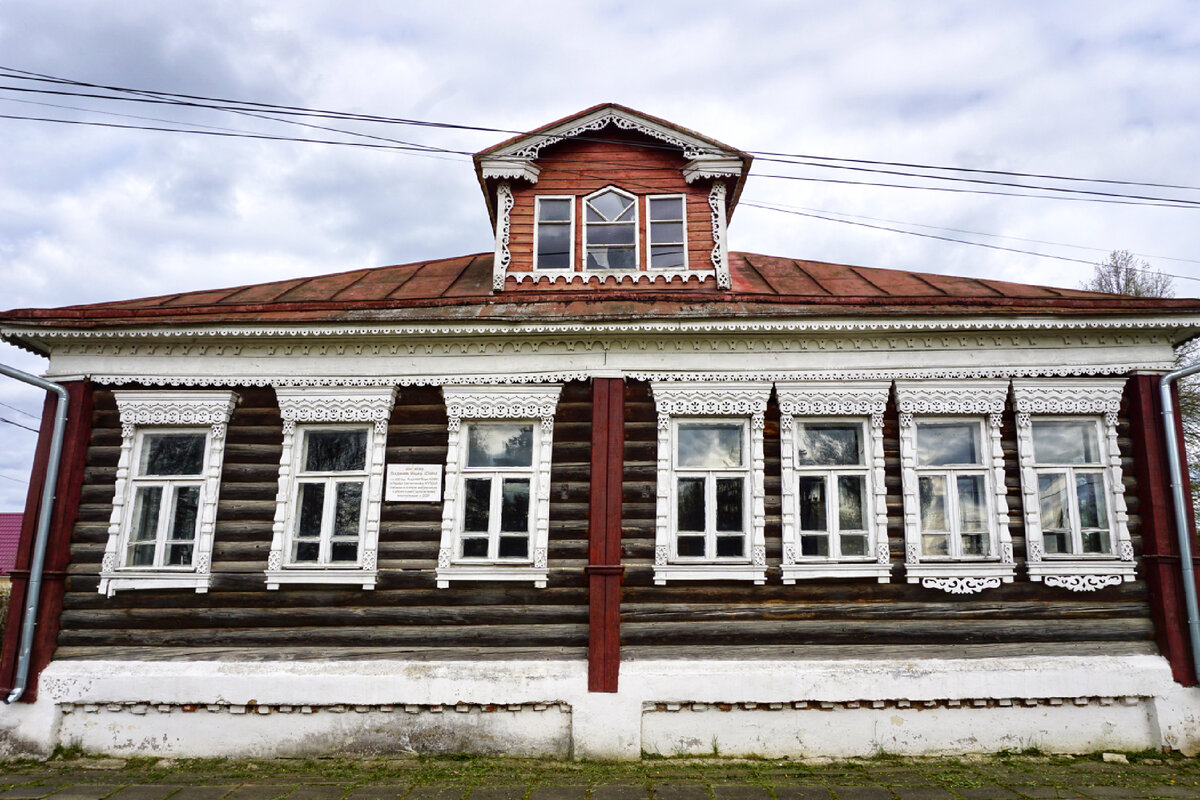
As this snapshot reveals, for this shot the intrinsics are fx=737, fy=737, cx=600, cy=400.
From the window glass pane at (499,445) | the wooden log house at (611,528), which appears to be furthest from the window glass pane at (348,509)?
the window glass pane at (499,445)

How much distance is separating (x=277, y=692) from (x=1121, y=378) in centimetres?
910

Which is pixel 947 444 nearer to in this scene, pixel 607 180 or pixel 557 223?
pixel 607 180

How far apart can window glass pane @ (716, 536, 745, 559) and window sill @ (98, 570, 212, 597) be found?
520 centimetres

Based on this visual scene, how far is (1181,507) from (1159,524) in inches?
9.9

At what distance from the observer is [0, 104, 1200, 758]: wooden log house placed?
7.12 m

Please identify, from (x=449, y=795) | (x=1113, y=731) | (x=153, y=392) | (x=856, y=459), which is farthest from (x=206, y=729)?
(x=1113, y=731)

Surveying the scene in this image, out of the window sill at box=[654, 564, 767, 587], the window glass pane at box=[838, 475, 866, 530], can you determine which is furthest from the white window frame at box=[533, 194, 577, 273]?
the window glass pane at box=[838, 475, 866, 530]

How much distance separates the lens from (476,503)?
7.68m

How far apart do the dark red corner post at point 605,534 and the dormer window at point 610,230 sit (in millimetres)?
1928

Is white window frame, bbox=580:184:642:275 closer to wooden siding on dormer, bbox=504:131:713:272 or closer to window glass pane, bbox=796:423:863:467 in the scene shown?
wooden siding on dormer, bbox=504:131:713:272

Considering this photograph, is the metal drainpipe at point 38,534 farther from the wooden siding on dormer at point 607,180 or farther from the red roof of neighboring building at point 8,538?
the red roof of neighboring building at point 8,538

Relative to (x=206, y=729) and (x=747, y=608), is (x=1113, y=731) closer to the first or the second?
(x=747, y=608)

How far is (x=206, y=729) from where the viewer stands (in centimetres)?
717

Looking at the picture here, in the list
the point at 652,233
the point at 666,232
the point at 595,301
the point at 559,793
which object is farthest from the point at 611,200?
the point at 559,793
